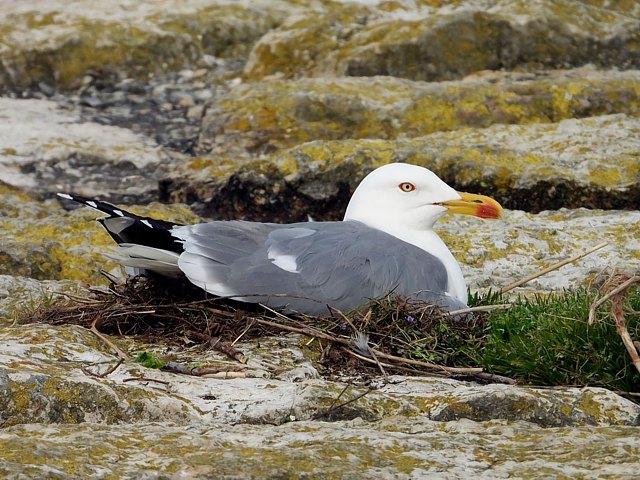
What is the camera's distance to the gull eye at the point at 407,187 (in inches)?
245

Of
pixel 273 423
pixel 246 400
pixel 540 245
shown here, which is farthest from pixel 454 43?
pixel 273 423

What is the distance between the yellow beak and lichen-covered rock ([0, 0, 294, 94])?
21.1ft

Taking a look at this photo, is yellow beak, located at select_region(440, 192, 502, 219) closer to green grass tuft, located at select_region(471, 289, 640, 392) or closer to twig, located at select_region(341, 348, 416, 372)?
green grass tuft, located at select_region(471, 289, 640, 392)

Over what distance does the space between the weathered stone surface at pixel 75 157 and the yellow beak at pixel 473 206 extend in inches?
145

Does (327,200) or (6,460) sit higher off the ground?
(6,460)

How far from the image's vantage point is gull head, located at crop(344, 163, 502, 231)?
20.3ft

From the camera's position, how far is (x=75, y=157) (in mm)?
9773

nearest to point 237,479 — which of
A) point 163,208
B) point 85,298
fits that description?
point 85,298

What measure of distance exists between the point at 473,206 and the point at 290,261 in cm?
132

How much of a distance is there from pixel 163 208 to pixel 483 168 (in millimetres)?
2300

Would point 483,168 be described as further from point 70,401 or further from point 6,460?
point 6,460

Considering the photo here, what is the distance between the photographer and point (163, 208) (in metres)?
7.90

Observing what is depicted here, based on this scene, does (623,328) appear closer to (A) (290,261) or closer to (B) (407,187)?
(A) (290,261)

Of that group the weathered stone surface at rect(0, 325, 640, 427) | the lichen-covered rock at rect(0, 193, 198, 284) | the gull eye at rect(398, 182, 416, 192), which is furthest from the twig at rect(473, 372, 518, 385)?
the lichen-covered rock at rect(0, 193, 198, 284)
